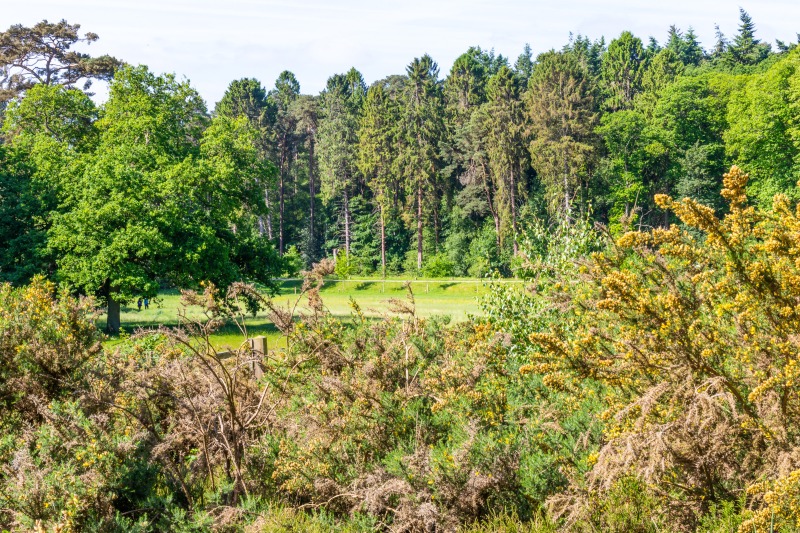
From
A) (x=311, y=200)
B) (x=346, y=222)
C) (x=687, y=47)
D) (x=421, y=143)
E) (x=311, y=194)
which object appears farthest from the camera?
(x=687, y=47)

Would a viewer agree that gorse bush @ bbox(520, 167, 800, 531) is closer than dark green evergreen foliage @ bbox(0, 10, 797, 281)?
Yes

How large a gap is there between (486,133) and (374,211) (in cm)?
1415

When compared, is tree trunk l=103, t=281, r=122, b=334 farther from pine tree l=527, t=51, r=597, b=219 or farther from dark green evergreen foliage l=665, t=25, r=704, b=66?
dark green evergreen foliage l=665, t=25, r=704, b=66

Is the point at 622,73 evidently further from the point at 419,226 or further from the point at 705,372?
the point at 705,372

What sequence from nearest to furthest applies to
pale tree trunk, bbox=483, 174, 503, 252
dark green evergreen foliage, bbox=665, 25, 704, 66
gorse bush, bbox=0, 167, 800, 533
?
gorse bush, bbox=0, 167, 800, 533 → pale tree trunk, bbox=483, 174, 503, 252 → dark green evergreen foliage, bbox=665, 25, 704, 66

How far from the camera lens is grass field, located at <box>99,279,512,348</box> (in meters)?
31.4

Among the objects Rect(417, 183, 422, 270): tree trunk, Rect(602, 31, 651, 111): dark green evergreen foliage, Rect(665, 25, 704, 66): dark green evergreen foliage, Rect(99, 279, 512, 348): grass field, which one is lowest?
Rect(99, 279, 512, 348): grass field

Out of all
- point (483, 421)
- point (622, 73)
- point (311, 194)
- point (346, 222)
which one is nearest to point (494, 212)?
point (346, 222)

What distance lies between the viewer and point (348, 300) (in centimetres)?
4494

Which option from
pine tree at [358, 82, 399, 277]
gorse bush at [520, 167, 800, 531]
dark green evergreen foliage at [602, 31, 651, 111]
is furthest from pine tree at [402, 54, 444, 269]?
gorse bush at [520, 167, 800, 531]

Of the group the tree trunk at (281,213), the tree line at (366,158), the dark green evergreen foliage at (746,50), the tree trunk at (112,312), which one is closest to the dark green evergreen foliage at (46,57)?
the tree line at (366,158)

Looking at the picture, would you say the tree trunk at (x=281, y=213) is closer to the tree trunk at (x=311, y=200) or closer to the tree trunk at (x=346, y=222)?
the tree trunk at (x=311, y=200)

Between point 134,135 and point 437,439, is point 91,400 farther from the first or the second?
point 134,135

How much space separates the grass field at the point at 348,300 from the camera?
3138 centimetres
